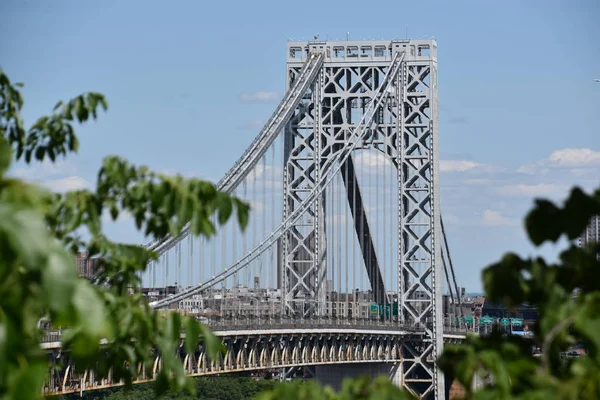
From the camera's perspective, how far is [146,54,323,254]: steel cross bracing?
233ft

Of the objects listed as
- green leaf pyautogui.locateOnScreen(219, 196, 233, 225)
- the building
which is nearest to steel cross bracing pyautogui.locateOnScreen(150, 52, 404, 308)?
the building

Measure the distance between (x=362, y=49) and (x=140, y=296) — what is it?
6961cm

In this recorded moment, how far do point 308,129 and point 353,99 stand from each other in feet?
12.2

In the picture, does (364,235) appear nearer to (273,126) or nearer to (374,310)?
(374,310)

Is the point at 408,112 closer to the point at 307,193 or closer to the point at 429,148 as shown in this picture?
the point at 429,148

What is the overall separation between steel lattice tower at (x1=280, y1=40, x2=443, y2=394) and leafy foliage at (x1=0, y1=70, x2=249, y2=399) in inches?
2505

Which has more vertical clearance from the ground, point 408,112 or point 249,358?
point 408,112

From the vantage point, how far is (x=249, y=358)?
63.6m

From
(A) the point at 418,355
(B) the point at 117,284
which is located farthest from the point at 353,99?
(B) the point at 117,284

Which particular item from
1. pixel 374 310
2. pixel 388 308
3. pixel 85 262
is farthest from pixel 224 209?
pixel 374 310

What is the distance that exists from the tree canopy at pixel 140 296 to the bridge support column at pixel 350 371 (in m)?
66.9

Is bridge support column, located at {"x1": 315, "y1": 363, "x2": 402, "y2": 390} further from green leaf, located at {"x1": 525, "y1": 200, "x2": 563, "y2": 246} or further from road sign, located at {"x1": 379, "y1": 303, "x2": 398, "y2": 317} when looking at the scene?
green leaf, located at {"x1": 525, "y1": 200, "x2": 563, "y2": 246}

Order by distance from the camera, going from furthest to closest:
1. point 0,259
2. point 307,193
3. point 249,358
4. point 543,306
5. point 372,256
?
1. point 372,256
2. point 307,193
3. point 249,358
4. point 543,306
5. point 0,259

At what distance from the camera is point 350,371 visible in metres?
77.6
